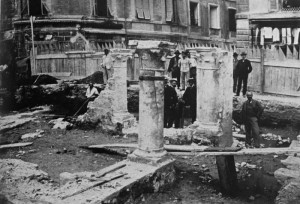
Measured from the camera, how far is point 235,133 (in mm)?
9570

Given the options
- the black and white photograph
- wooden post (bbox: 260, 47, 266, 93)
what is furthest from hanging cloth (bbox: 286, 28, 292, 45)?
wooden post (bbox: 260, 47, 266, 93)

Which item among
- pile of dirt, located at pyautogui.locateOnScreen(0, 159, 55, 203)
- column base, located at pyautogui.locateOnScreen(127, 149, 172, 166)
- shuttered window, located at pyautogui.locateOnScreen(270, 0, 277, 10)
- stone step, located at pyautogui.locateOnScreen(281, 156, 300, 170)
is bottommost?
pile of dirt, located at pyautogui.locateOnScreen(0, 159, 55, 203)

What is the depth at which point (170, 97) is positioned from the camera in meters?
9.67

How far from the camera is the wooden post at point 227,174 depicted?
5973mm

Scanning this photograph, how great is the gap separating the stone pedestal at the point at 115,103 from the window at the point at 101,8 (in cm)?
697

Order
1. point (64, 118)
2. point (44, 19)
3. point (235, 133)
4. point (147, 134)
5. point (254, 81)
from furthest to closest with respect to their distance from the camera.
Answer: point (44, 19), point (254, 81), point (64, 118), point (235, 133), point (147, 134)

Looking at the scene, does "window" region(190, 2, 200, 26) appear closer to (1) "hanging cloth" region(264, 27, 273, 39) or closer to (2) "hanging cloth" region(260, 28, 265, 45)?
(2) "hanging cloth" region(260, 28, 265, 45)

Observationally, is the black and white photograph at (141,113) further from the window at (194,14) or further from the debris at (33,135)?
the window at (194,14)

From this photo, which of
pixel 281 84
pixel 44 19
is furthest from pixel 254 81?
pixel 44 19

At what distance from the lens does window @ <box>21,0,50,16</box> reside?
1249 cm

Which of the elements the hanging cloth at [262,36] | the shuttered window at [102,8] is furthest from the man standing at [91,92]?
the hanging cloth at [262,36]

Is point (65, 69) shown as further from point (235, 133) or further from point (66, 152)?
point (235, 133)

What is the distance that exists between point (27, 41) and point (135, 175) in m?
6.30

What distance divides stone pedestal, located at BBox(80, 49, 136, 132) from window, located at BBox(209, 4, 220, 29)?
976 centimetres
